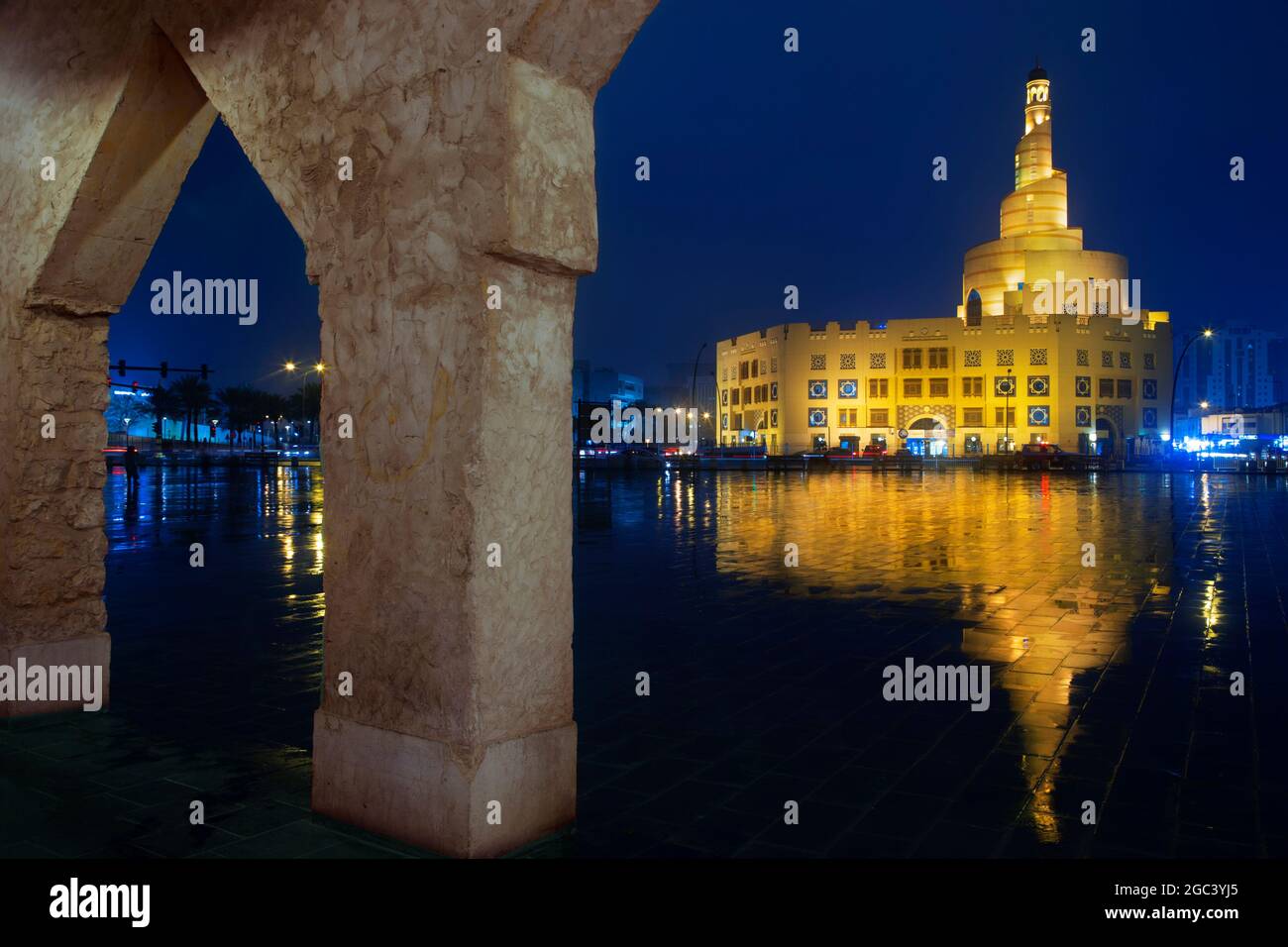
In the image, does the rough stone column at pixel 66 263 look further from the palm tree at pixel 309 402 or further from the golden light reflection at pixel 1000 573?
the palm tree at pixel 309 402

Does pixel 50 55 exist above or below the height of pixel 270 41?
above

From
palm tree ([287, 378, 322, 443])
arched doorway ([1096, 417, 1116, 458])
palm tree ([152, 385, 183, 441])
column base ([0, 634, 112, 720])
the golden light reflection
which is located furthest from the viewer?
palm tree ([287, 378, 322, 443])

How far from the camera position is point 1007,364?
75.8 meters

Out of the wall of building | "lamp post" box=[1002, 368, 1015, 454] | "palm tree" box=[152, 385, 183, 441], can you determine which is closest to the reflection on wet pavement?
"lamp post" box=[1002, 368, 1015, 454]

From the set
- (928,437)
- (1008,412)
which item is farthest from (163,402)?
(1008,412)

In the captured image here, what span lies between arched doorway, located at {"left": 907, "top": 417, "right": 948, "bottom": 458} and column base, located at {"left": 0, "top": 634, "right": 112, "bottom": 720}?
2951 inches

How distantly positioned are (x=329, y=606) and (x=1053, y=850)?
3221 millimetres

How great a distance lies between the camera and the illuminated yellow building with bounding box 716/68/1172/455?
75188 millimetres

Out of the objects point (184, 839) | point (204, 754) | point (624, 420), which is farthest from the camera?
point (624, 420)

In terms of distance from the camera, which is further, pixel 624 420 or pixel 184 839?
pixel 624 420

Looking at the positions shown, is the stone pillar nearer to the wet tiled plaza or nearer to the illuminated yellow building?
the wet tiled plaza

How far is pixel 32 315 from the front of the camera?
573cm
